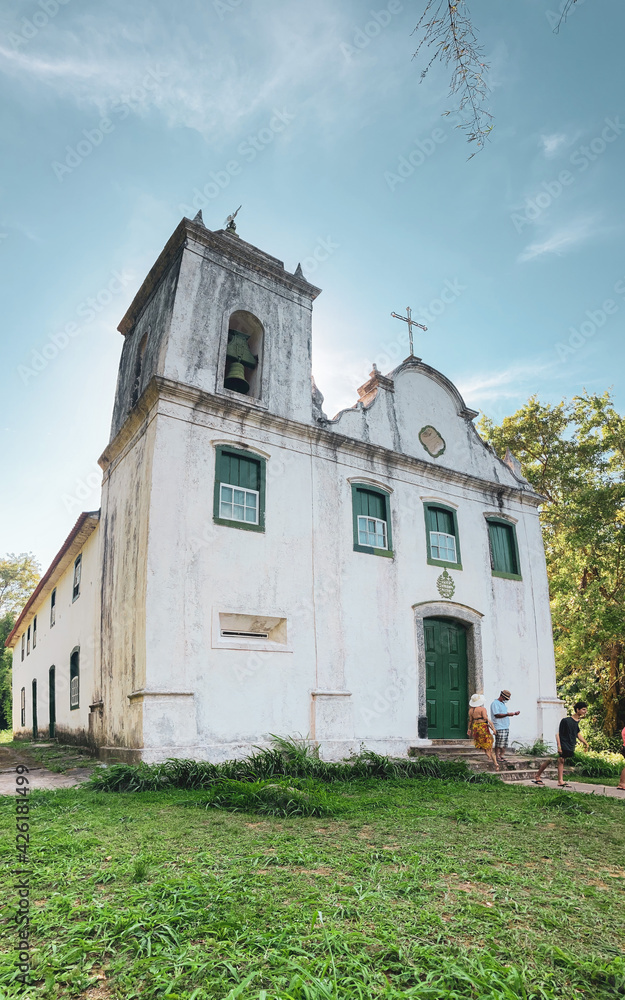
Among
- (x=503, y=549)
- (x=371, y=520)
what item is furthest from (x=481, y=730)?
(x=503, y=549)

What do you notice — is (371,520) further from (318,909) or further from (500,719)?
(318,909)

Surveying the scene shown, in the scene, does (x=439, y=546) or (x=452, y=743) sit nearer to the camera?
(x=452, y=743)

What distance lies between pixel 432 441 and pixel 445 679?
5061 mm

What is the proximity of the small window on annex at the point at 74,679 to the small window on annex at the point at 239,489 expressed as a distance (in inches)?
234

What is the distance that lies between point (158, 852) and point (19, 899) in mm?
1116

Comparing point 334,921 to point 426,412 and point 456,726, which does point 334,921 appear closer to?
point 456,726

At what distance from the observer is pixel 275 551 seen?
1031cm

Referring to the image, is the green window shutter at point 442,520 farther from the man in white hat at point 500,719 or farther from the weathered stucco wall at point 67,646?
the weathered stucco wall at point 67,646

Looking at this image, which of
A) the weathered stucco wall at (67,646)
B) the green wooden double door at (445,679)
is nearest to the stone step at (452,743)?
the green wooden double door at (445,679)

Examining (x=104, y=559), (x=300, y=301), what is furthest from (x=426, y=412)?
(x=104, y=559)

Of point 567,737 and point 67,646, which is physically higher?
point 67,646

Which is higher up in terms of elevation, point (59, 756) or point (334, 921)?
point (334, 921)

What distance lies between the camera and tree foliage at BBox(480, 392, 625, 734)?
17047mm

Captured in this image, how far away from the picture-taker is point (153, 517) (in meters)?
9.20
